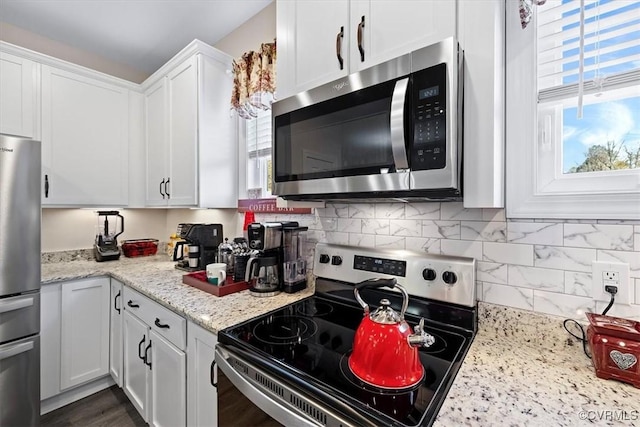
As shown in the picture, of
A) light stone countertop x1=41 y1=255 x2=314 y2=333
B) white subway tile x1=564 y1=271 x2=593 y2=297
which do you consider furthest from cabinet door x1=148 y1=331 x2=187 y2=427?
white subway tile x1=564 y1=271 x2=593 y2=297

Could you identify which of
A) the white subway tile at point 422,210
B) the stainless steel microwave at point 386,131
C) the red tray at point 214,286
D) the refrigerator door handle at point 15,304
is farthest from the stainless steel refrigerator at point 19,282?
the white subway tile at point 422,210

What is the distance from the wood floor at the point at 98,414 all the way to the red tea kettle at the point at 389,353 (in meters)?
1.82

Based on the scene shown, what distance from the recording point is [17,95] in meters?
1.97

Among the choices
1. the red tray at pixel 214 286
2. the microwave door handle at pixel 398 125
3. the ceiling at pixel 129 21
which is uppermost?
the ceiling at pixel 129 21

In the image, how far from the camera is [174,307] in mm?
1305

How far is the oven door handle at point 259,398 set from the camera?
723 mm

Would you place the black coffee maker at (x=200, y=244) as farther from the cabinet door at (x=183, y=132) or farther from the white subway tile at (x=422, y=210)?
the white subway tile at (x=422, y=210)

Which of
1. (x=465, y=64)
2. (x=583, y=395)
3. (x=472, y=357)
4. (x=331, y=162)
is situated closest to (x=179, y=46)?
(x=331, y=162)

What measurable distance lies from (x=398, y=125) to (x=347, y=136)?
0.22m

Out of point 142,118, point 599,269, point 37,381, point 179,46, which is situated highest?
point 179,46

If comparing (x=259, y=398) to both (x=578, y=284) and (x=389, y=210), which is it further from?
(x=578, y=284)

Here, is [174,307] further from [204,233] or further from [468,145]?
[468,145]

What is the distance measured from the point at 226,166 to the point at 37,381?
5.47 ft

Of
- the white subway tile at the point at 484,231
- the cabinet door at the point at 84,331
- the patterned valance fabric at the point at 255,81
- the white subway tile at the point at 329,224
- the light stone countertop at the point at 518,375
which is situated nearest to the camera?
the light stone countertop at the point at 518,375
